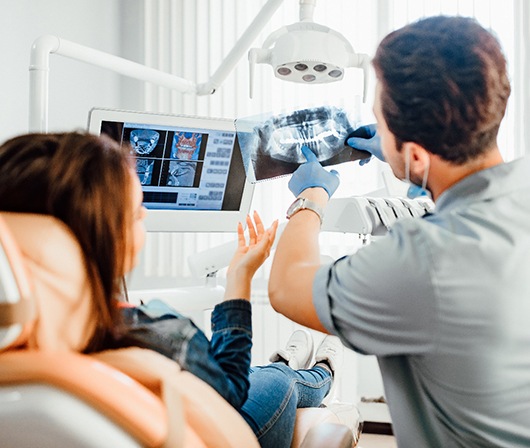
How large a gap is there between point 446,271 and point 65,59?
2.60m

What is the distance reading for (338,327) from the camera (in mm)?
1026

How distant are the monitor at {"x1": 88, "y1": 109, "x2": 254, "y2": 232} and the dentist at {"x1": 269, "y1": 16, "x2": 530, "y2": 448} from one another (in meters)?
0.82

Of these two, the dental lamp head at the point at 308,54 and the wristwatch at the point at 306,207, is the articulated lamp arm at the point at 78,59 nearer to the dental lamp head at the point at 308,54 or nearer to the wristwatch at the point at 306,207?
the dental lamp head at the point at 308,54

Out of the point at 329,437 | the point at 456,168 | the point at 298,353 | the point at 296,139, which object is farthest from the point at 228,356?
the point at 298,353

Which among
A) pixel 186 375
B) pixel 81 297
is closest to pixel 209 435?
pixel 186 375

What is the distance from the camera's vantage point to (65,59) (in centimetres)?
309

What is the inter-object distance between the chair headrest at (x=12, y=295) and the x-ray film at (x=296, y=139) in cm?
89

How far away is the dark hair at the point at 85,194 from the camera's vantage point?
2.61 feet

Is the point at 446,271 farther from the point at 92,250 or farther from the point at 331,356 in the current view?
the point at 331,356

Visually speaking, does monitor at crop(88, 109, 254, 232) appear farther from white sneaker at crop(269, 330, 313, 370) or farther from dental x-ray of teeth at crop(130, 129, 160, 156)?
white sneaker at crop(269, 330, 313, 370)

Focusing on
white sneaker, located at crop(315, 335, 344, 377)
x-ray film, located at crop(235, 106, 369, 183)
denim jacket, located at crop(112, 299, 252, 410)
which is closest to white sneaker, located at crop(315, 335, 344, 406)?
white sneaker, located at crop(315, 335, 344, 377)

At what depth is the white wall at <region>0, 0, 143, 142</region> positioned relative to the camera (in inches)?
105

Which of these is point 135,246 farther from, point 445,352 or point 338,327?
point 445,352

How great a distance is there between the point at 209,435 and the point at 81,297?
0.22 metres
